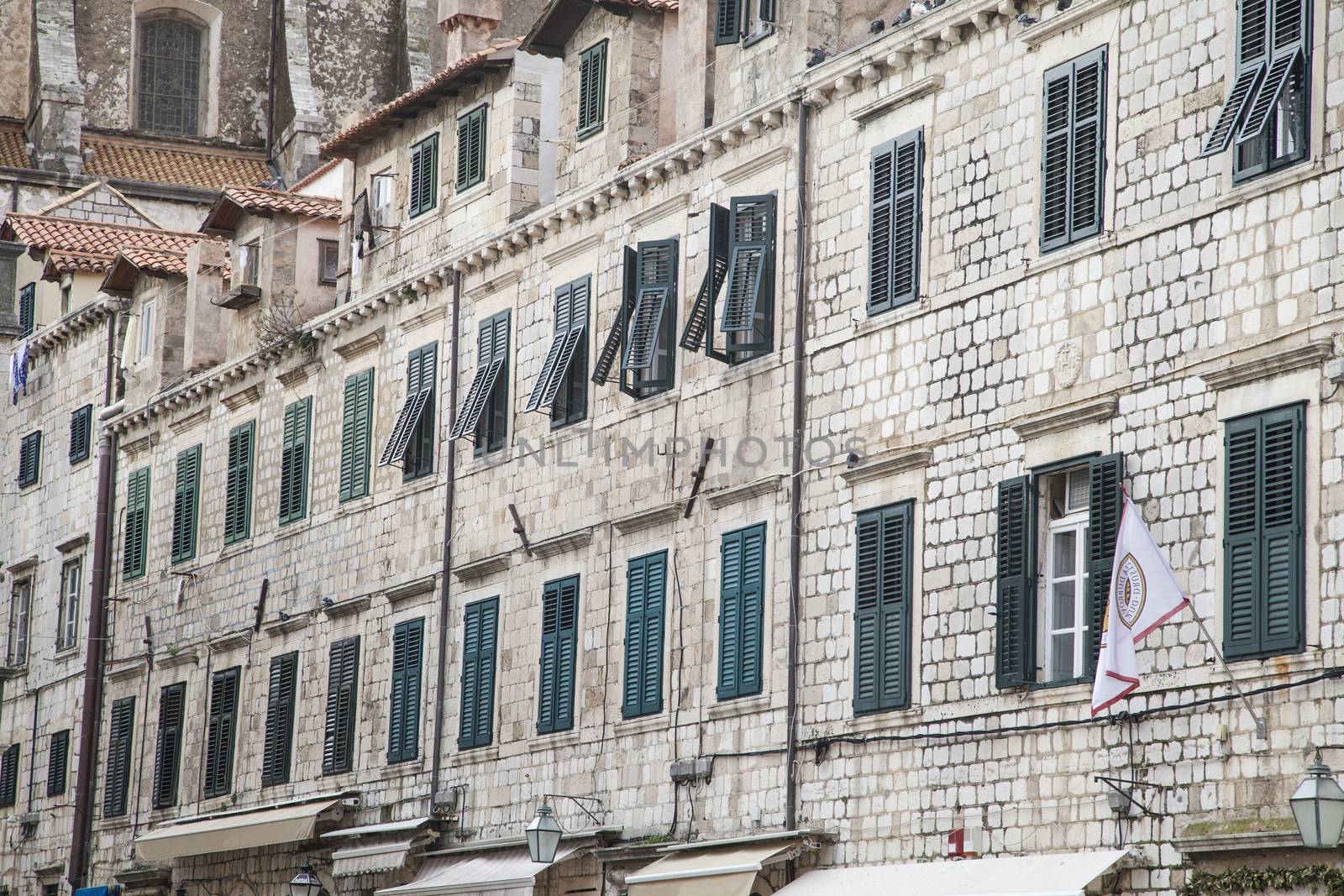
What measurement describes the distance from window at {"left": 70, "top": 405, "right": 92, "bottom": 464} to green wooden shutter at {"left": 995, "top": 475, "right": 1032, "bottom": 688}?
2349 centimetres

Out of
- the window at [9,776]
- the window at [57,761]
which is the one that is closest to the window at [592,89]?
the window at [57,761]

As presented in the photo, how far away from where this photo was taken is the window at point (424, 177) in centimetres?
3058

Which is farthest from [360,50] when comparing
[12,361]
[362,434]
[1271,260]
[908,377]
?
[1271,260]

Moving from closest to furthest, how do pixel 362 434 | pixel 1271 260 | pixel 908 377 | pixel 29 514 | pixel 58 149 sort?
pixel 1271 260, pixel 908 377, pixel 362 434, pixel 29 514, pixel 58 149

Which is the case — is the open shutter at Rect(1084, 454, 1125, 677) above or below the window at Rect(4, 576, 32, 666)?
below

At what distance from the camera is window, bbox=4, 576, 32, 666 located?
139 feet

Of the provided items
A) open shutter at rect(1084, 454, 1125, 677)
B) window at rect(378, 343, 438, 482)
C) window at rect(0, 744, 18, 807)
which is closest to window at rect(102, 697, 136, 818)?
window at rect(0, 744, 18, 807)

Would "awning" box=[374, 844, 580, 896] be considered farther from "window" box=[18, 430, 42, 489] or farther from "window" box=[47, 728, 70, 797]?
"window" box=[18, 430, 42, 489]

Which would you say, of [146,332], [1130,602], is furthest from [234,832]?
[1130,602]

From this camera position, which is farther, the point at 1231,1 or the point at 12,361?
the point at 12,361

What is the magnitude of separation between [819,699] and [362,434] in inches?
425

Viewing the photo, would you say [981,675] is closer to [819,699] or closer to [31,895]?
[819,699]

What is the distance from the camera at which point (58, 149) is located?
5134 cm

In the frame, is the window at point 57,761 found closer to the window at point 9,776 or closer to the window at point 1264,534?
the window at point 9,776
